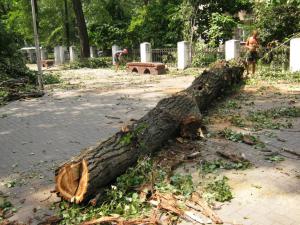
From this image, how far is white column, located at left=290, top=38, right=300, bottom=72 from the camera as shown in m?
15.4

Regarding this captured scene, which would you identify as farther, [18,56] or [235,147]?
[18,56]

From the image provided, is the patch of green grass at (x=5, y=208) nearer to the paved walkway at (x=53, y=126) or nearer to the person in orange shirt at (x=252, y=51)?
the paved walkway at (x=53, y=126)

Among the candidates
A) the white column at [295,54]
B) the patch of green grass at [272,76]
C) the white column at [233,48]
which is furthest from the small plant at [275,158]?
the white column at [233,48]

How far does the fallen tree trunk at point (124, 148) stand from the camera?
15.9 feet

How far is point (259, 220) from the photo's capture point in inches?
175

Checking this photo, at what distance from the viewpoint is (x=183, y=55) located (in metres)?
21.1

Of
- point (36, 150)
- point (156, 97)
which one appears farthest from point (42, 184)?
point (156, 97)

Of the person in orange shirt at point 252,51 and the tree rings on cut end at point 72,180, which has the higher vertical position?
the person in orange shirt at point 252,51

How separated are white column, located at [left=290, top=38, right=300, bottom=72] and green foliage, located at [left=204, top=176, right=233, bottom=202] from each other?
37.6 ft

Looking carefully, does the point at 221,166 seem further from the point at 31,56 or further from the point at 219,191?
the point at 31,56

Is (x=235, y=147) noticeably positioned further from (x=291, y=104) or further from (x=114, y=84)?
(x=114, y=84)

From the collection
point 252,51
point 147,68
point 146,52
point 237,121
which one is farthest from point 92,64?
point 237,121

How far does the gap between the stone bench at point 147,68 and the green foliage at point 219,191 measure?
1426 centimetres

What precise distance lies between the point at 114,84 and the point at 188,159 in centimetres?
1039
